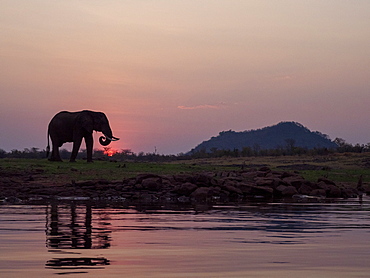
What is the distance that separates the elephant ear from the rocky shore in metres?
10.2

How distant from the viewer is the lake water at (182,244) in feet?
28.1

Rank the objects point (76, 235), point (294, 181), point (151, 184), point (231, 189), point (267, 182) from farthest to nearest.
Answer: point (294, 181)
point (267, 182)
point (231, 189)
point (151, 184)
point (76, 235)

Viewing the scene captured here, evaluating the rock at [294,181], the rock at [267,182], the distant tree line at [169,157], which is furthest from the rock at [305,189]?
the distant tree line at [169,157]

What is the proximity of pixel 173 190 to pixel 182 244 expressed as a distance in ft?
53.2

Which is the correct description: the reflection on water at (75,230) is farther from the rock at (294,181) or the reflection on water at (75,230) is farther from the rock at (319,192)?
the rock at (319,192)

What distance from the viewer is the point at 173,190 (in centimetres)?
2770

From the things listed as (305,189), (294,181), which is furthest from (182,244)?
(294,181)

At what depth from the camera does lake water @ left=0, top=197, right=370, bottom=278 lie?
8.57 meters

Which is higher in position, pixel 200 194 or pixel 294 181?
pixel 294 181

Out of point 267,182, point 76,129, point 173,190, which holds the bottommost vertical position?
point 173,190

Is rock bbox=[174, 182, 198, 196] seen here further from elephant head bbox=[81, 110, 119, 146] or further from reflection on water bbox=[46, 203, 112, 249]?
elephant head bbox=[81, 110, 119, 146]

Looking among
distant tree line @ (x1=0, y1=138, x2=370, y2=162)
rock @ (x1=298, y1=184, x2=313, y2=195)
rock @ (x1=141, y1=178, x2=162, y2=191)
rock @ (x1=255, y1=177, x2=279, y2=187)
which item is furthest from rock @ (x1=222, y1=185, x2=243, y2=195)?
distant tree line @ (x1=0, y1=138, x2=370, y2=162)

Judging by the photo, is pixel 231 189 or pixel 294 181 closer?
pixel 231 189

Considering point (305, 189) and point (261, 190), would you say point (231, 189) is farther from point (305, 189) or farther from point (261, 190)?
point (305, 189)
